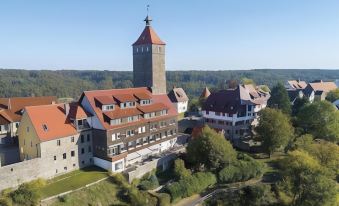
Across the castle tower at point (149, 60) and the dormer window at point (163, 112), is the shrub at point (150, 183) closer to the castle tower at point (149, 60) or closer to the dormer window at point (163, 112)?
the dormer window at point (163, 112)

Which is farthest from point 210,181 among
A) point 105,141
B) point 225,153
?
point 105,141

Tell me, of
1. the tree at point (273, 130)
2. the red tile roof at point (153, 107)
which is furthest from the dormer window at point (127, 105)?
the tree at point (273, 130)

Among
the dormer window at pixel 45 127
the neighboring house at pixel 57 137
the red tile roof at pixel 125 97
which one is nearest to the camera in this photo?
the neighboring house at pixel 57 137

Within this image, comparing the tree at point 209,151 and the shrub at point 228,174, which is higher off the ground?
the tree at point 209,151

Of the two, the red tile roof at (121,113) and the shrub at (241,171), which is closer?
the red tile roof at (121,113)

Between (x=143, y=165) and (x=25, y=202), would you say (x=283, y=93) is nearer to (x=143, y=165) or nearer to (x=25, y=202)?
(x=143, y=165)

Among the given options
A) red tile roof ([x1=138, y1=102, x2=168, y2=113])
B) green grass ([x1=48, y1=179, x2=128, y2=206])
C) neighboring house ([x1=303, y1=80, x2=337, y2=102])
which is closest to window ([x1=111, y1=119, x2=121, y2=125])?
red tile roof ([x1=138, y1=102, x2=168, y2=113])

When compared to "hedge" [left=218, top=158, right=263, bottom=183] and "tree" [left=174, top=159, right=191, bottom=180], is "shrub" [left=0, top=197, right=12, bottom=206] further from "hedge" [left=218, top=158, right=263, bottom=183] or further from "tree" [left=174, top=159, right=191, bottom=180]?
"hedge" [left=218, top=158, right=263, bottom=183]
